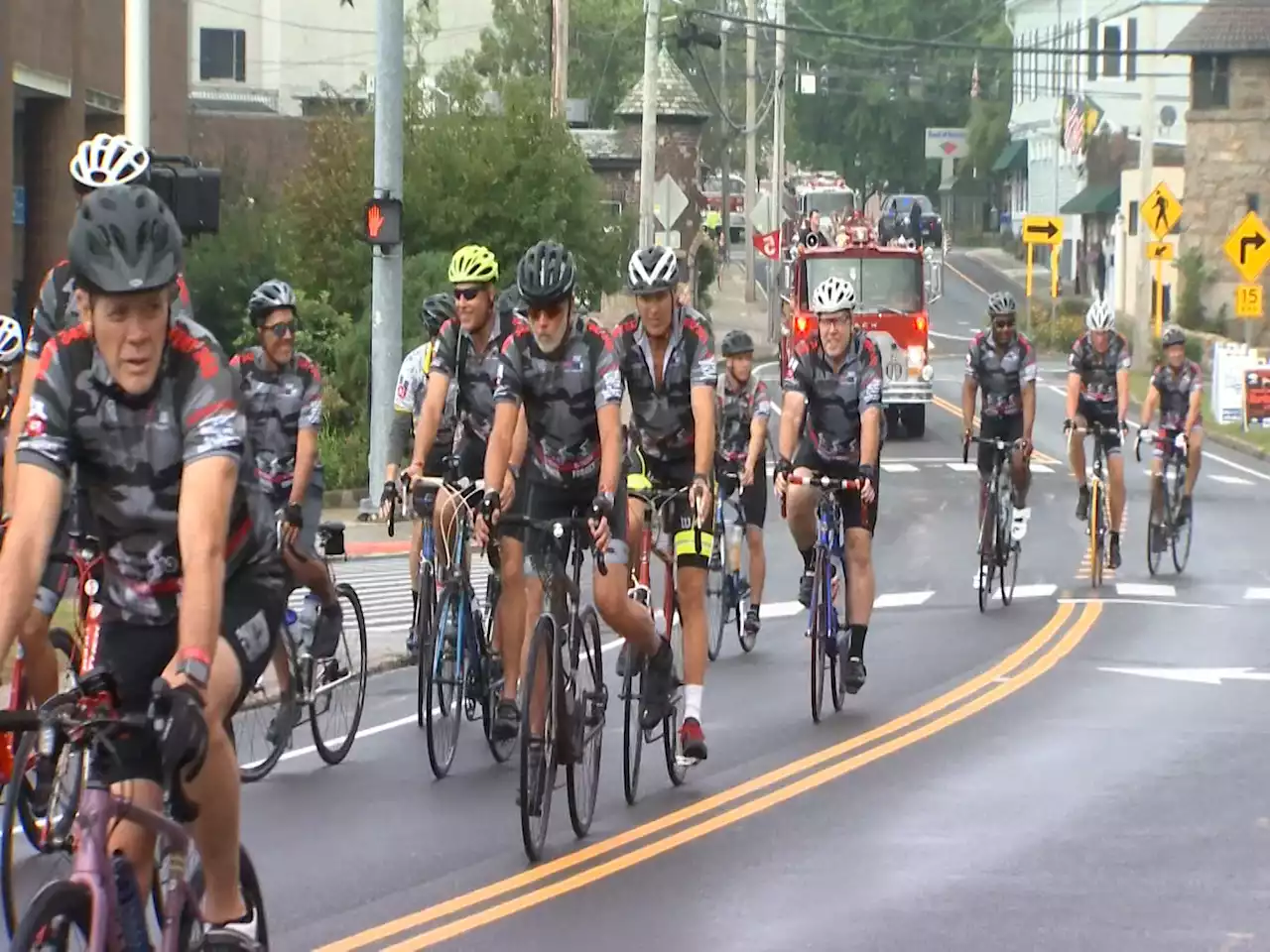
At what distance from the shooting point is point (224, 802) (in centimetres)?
571

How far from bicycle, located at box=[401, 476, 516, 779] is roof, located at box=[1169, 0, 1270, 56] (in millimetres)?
55594

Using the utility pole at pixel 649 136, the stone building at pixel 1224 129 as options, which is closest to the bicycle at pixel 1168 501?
the utility pole at pixel 649 136

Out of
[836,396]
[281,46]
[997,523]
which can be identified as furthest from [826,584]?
[281,46]

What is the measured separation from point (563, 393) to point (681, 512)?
130 centimetres

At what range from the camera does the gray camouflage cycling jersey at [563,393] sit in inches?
390

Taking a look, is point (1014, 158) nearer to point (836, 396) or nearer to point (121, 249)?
point (836, 396)

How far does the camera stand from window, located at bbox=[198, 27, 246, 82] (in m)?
72.6

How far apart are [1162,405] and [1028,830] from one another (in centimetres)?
1208

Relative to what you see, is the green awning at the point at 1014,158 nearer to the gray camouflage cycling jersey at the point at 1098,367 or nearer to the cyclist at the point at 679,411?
the gray camouflage cycling jersey at the point at 1098,367

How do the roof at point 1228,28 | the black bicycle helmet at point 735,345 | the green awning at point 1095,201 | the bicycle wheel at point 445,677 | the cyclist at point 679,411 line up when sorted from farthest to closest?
the green awning at point 1095,201, the roof at point 1228,28, the black bicycle helmet at point 735,345, the bicycle wheel at point 445,677, the cyclist at point 679,411

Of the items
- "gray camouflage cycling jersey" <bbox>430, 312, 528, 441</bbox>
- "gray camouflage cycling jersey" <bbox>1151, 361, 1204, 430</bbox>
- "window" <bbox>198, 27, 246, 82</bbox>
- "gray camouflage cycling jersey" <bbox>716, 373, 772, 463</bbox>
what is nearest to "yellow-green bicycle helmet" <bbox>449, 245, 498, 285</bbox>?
"gray camouflage cycling jersey" <bbox>430, 312, 528, 441</bbox>

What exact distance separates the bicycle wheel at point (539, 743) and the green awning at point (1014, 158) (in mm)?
94230

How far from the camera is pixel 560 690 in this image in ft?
→ 30.3

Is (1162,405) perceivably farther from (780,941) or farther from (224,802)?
(224,802)
